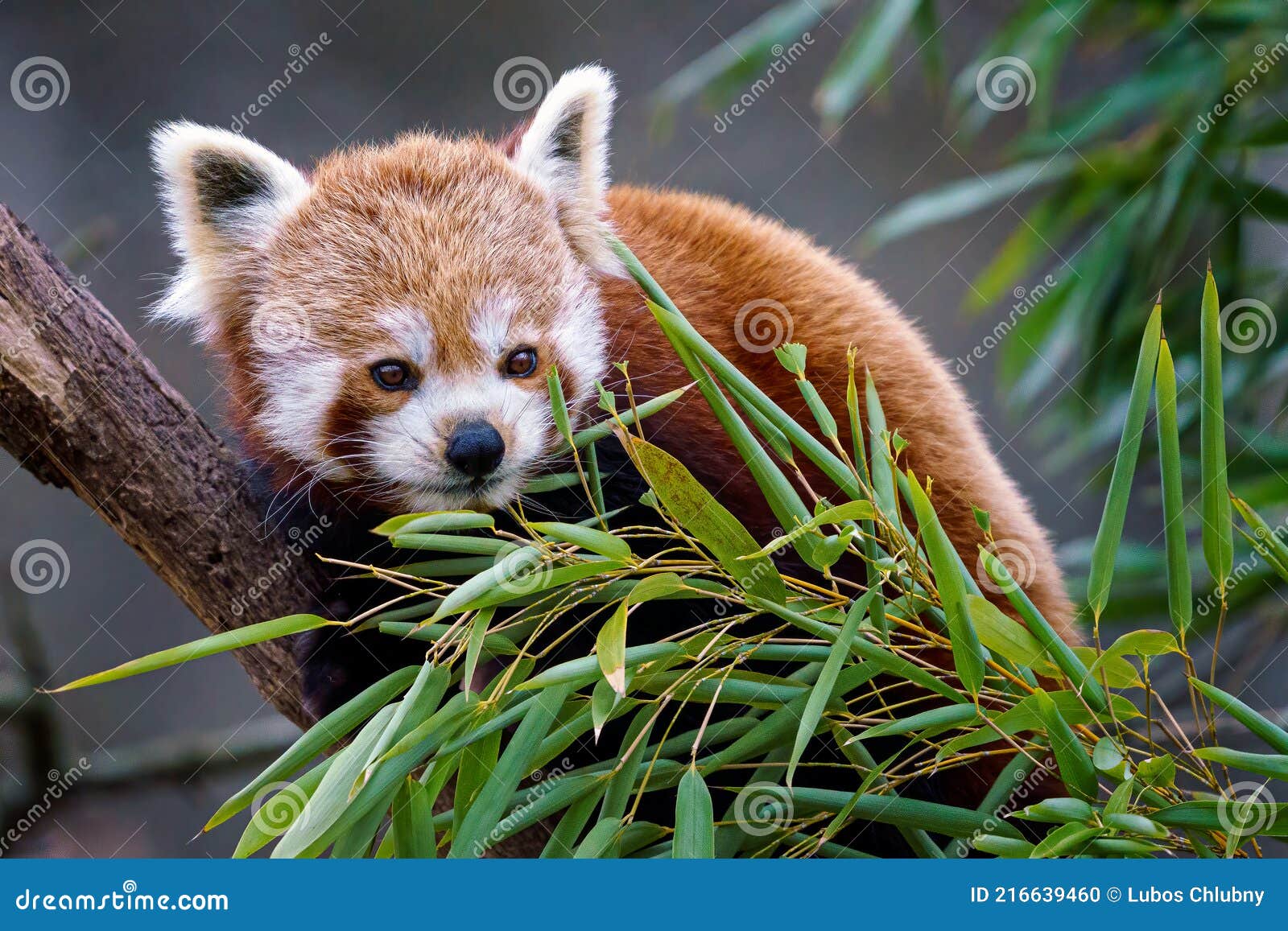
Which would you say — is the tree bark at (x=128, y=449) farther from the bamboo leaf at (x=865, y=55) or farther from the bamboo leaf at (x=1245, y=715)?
the bamboo leaf at (x=865, y=55)

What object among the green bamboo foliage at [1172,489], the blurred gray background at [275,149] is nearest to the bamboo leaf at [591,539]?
the green bamboo foliage at [1172,489]

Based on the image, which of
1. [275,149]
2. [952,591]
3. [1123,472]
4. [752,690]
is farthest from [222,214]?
[275,149]

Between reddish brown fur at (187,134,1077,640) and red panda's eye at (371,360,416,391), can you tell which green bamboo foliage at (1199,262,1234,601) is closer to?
reddish brown fur at (187,134,1077,640)

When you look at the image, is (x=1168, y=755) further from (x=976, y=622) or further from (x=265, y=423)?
(x=265, y=423)

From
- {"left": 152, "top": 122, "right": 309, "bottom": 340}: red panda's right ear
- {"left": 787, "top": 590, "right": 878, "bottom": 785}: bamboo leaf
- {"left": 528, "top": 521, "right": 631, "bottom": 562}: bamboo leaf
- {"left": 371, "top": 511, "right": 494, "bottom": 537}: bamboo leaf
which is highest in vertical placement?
{"left": 152, "top": 122, "right": 309, "bottom": 340}: red panda's right ear

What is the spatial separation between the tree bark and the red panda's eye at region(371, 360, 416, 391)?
31 centimetres

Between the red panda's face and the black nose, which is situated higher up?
the red panda's face

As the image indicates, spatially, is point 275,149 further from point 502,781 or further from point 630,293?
point 502,781

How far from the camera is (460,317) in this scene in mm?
1497

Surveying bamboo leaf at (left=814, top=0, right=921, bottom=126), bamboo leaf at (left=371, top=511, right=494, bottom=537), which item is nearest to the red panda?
bamboo leaf at (left=371, top=511, right=494, bottom=537)

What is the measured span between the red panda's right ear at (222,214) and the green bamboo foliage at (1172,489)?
1281 mm

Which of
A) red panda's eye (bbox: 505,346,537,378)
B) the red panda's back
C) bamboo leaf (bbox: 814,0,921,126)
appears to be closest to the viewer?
red panda's eye (bbox: 505,346,537,378)

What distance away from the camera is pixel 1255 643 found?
3.48 m

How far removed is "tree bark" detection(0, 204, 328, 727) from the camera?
58.9 inches
